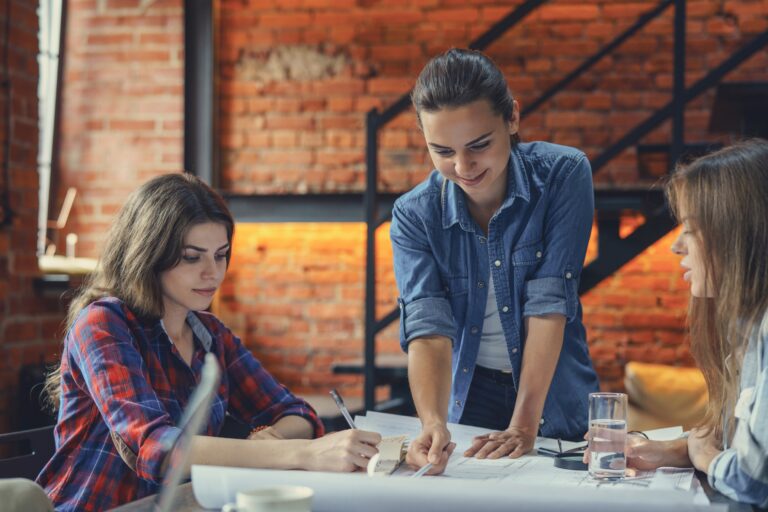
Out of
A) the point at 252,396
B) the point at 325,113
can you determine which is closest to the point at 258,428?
the point at 252,396

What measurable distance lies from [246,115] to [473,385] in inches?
128

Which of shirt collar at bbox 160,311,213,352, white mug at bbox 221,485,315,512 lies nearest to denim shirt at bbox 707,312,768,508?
white mug at bbox 221,485,315,512

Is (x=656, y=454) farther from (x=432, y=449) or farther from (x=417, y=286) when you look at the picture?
(x=417, y=286)

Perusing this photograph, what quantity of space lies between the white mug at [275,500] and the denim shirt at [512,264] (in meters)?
0.75

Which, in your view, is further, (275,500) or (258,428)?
(258,428)

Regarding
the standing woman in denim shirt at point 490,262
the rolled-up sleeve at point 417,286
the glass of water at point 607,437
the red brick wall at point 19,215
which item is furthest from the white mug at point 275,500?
the red brick wall at point 19,215

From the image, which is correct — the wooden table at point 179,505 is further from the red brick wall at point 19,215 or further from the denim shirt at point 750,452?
the red brick wall at point 19,215

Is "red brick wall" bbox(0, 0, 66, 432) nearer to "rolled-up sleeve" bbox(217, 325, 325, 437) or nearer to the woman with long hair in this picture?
"rolled-up sleeve" bbox(217, 325, 325, 437)

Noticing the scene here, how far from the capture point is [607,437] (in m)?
1.36

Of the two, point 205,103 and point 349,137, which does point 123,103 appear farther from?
point 349,137

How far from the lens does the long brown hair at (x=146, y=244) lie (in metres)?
1.64

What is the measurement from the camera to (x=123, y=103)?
455 cm

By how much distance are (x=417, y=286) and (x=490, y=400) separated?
0.25 m

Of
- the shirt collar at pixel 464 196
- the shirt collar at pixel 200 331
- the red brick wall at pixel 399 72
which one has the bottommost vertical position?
the shirt collar at pixel 200 331
